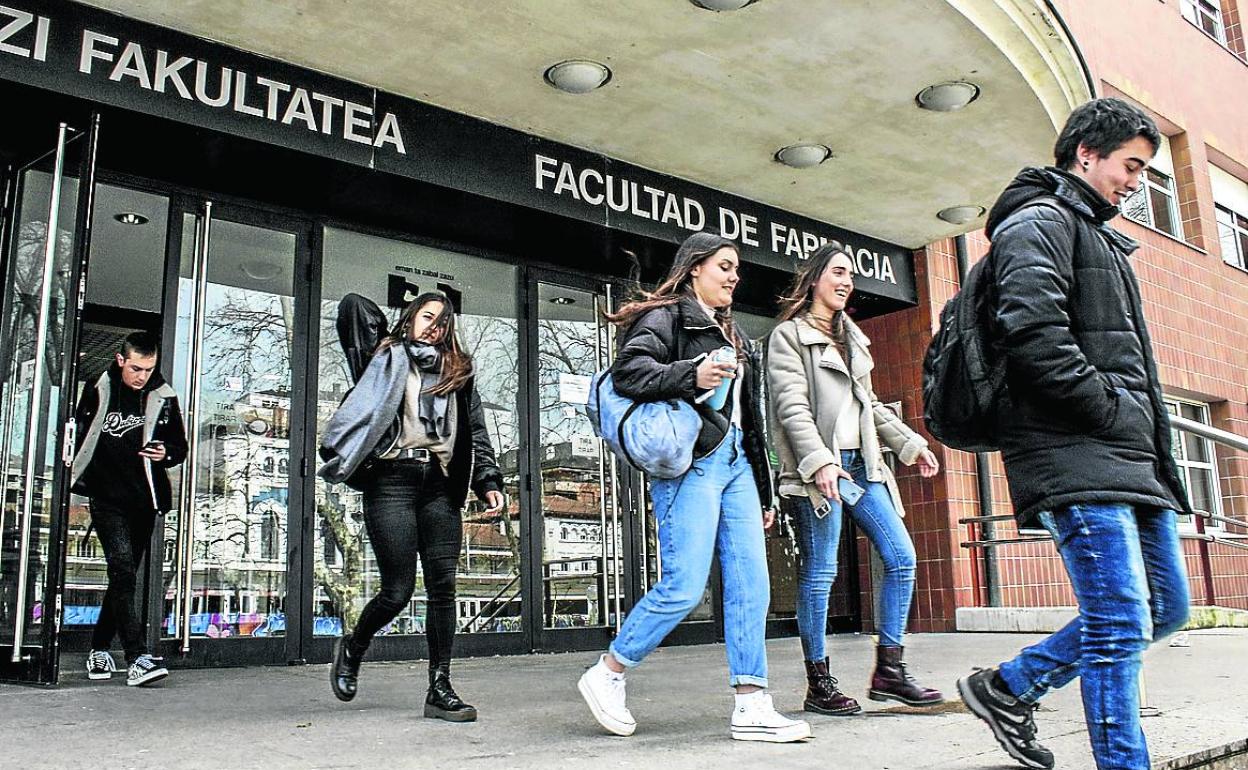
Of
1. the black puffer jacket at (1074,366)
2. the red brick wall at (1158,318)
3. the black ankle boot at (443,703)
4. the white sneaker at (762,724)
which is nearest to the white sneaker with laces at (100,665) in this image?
the black ankle boot at (443,703)

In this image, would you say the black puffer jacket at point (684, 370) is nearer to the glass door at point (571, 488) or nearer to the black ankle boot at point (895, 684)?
the black ankle boot at point (895, 684)

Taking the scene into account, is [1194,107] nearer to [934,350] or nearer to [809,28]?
[809,28]

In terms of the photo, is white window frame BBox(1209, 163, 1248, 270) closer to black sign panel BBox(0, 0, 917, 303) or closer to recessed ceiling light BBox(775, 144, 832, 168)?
black sign panel BBox(0, 0, 917, 303)

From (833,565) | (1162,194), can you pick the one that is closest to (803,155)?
(833,565)

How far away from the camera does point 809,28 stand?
18.4ft

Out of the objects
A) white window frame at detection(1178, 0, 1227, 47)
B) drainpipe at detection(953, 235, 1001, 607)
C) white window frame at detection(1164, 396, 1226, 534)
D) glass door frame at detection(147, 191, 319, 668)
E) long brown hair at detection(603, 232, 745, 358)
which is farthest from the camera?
white window frame at detection(1178, 0, 1227, 47)

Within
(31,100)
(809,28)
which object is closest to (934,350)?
(809,28)

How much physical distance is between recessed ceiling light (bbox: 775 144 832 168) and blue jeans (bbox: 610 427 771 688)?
410cm

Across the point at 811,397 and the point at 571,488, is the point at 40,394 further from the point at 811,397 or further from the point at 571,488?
the point at 811,397

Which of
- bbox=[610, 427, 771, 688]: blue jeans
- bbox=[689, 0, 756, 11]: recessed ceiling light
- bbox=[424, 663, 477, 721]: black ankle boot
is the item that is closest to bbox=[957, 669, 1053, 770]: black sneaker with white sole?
bbox=[610, 427, 771, 688]: blue jeans

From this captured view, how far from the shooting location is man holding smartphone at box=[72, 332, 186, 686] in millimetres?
5223

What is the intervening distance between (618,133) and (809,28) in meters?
1.62

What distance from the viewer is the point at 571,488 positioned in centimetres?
752

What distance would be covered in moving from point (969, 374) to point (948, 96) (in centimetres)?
407
